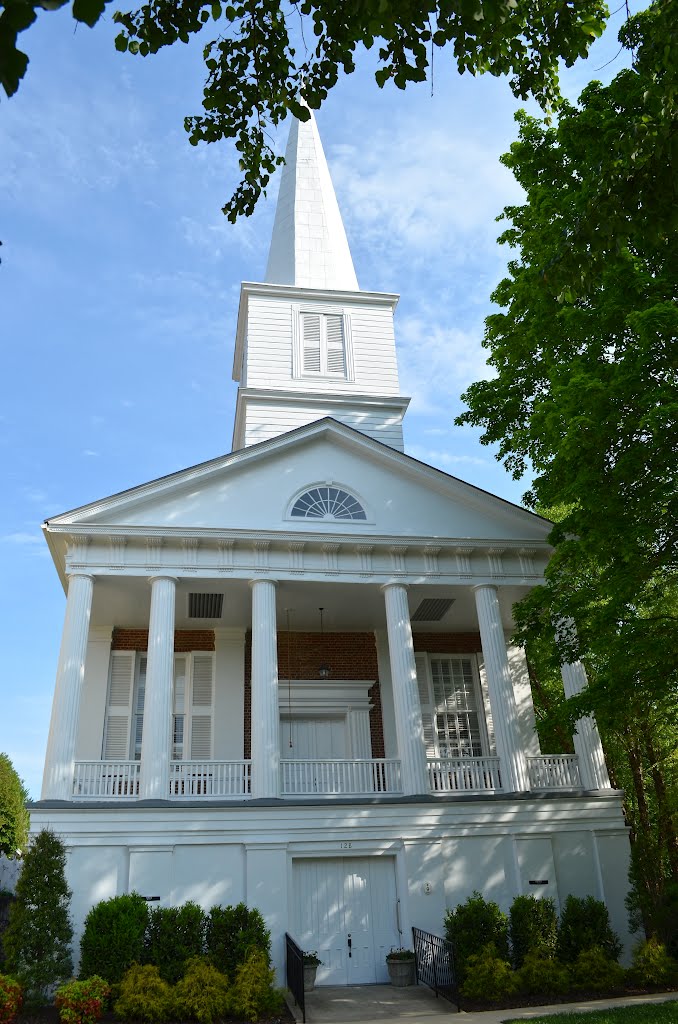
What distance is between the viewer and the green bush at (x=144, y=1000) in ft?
40.4

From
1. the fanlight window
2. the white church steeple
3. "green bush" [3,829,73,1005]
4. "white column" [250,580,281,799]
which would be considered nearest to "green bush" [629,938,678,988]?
"white column" [250,580,281,799]

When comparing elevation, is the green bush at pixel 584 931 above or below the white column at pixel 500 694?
below

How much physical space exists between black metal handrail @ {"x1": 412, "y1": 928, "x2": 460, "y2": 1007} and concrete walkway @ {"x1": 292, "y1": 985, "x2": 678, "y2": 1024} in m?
0.17

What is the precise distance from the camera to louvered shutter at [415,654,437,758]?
68.7 feet

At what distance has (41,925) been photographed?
13383mm

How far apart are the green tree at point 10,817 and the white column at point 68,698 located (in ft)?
41.2

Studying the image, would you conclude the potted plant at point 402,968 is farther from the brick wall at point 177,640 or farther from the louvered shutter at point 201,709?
the brick wall at point 177,640

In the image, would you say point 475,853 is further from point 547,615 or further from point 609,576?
point 609,576

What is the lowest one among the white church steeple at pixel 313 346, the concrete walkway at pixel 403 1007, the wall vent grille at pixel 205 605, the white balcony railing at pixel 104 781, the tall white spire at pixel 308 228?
the concrete walkway at pixel 403 1007

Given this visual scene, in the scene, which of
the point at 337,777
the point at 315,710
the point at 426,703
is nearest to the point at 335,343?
the point at 426,703

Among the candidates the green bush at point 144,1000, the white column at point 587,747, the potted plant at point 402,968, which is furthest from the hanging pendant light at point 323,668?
the green bush at point 144,1000

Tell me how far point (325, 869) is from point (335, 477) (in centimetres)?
857

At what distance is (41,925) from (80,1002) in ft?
5.71

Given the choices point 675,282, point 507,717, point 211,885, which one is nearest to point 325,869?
point 211,885
